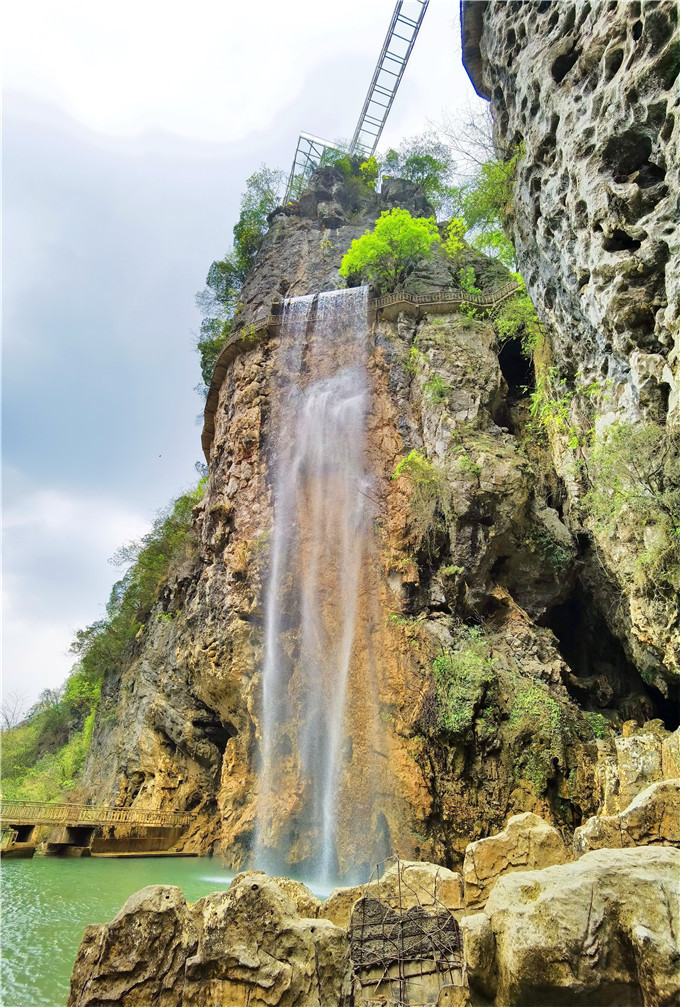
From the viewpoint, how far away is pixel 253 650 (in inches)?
584

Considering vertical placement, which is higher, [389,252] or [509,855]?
[389,252]

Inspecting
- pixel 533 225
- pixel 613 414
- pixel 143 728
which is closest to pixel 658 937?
pixel 613 414

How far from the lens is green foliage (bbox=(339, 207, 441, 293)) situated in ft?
68.6

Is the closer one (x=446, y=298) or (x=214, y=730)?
(x=214, y=730)

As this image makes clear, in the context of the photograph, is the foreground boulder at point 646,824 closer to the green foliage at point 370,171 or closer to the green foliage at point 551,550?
the green foliage at point 551,550

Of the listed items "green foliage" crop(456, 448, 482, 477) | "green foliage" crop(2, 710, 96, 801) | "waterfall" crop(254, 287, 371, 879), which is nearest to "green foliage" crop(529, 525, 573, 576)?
"green foliage" crop(456, 448, 482, 477)

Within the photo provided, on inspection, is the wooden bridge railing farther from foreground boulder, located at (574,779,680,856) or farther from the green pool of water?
foreground boulder, located at (574,779,680,856)

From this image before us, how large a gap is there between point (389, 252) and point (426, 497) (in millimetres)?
10751

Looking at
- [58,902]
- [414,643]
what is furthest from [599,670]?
[58,902]

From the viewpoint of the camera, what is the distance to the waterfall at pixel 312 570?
1271 cm

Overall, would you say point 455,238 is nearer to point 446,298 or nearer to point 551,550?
point 446,298

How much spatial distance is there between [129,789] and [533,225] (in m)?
17.9

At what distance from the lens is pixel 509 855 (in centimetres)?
589

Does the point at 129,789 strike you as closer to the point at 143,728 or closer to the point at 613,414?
the point at 143,728
